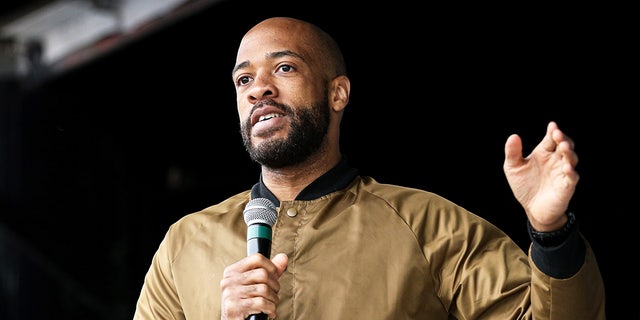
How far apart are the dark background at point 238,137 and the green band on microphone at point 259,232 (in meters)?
2.11

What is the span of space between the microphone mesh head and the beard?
8.2 inches

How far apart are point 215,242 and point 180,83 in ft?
7.96

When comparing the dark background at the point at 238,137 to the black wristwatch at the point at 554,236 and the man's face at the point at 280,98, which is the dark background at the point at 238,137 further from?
the black wristwatch at the point at 554,236

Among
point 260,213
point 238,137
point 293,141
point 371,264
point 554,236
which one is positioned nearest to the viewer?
point 554,236

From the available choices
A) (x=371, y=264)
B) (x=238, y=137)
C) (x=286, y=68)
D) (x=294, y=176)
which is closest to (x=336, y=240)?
(x=371, y=264)

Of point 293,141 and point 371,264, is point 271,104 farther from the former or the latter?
point 371,264

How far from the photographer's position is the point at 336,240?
5.98ft

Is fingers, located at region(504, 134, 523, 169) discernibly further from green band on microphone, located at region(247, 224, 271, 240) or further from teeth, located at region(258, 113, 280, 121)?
teeth, located at region(258, 113, 280, 121)

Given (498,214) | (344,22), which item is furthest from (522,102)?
(344,22)

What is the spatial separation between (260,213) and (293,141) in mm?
281

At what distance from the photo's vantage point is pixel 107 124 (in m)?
4.50

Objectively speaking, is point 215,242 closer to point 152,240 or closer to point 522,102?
point 522,102

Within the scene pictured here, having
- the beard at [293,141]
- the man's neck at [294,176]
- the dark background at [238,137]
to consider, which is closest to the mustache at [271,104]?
the beard at [293,141]

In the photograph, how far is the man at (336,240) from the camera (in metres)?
1.54
